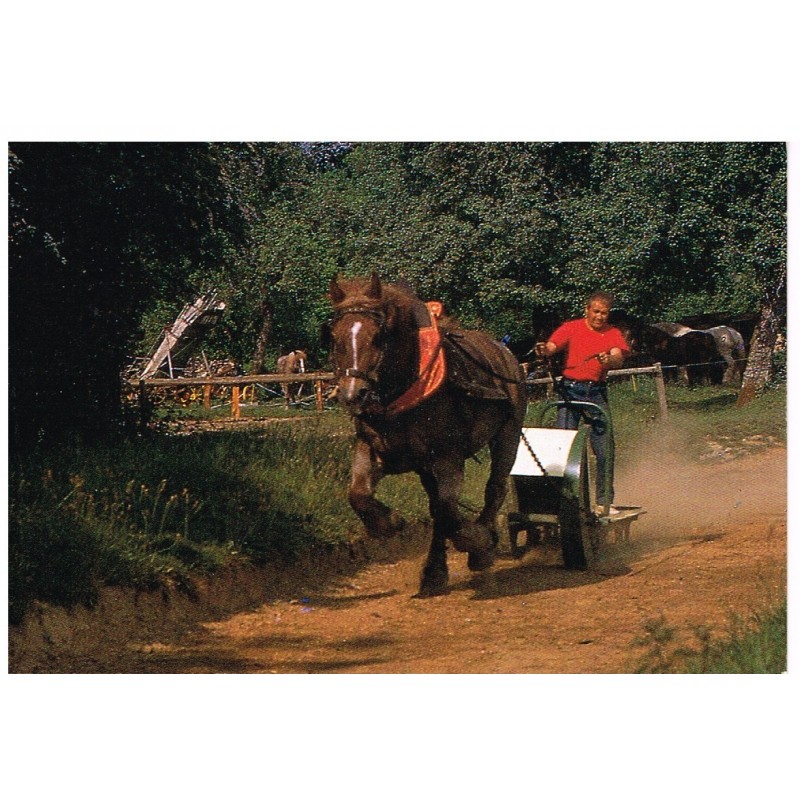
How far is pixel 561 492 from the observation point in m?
8.65

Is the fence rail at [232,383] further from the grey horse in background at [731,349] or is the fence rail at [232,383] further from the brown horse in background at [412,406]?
the grey horse in background at [731,349]

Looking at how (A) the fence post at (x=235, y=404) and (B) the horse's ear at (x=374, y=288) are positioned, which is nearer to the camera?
(B) the horse's ear at (x=374, y=288)

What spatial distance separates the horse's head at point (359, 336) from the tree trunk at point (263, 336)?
1.07 m

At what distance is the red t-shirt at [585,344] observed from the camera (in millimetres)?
8719

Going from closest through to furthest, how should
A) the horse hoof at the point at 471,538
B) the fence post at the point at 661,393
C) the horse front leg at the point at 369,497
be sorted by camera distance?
the horse front leg at the point at 369,497, the horse hoof at the point at 471,538, the fence post at the point at 661,393

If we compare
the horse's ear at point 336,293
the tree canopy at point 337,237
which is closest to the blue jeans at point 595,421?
the tree canopy at point 337,237

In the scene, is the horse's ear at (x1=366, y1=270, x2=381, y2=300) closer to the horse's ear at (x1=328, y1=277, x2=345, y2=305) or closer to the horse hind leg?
the horse's ear at (x1=328, y1=277, x2=345, y2=305)

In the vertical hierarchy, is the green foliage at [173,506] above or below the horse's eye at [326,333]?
below

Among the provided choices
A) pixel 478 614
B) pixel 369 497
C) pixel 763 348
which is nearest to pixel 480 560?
pixel 478 614

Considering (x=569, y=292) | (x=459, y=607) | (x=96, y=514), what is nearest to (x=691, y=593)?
(x=459, y=607)

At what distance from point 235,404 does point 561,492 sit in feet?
7.56

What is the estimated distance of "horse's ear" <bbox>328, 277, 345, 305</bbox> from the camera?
738cm

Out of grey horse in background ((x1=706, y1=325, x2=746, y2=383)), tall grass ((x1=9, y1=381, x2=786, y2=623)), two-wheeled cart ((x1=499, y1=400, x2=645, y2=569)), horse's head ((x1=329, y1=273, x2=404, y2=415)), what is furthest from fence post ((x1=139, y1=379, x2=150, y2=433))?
grey horse in background ((x1=706, y1=325, x2=746, y2=383))

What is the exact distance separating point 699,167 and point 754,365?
1.36m
